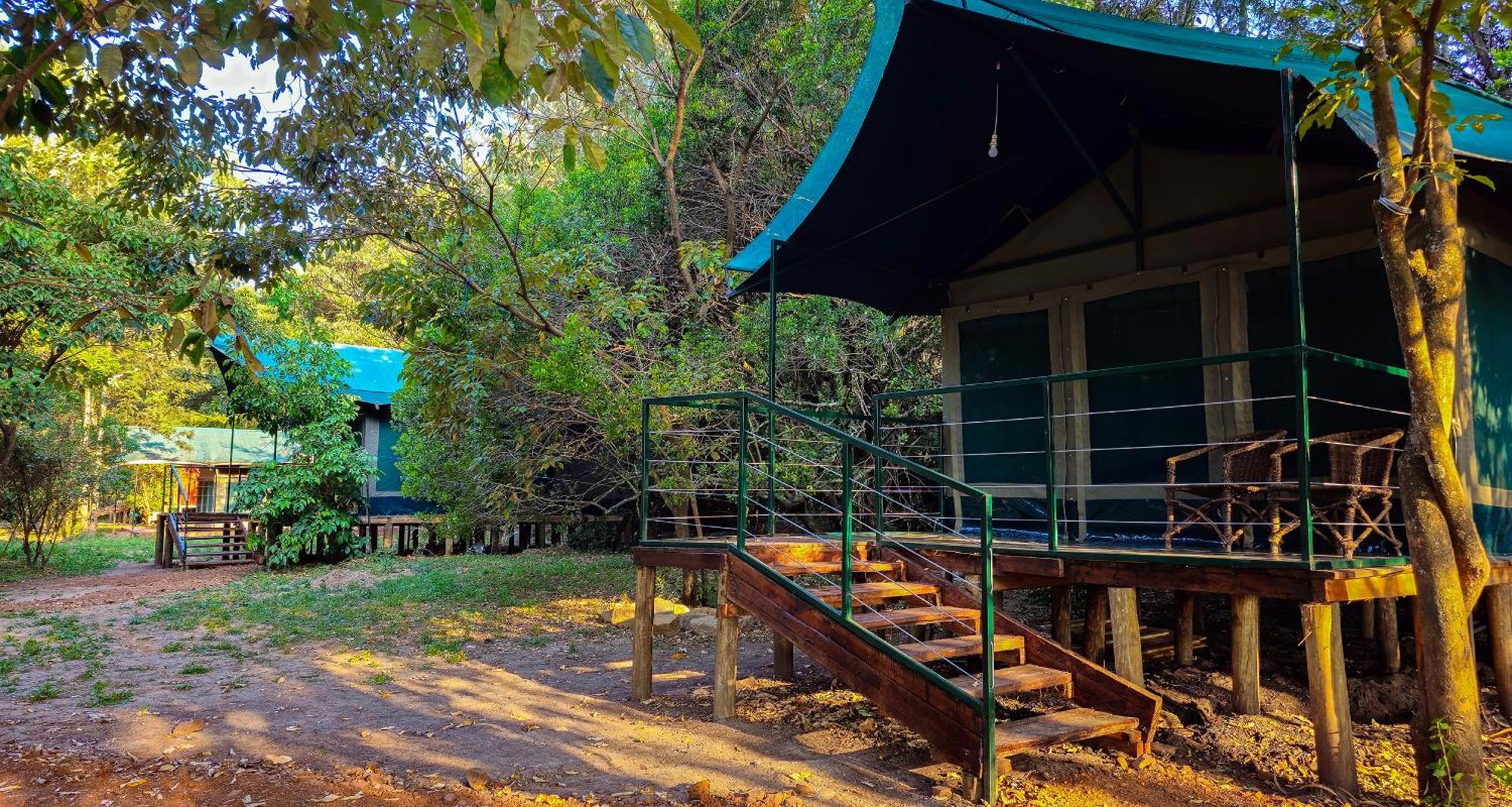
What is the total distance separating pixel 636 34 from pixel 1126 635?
187 inches

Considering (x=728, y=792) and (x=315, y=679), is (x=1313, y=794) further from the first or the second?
(x=315, y=679)

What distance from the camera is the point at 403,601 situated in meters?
12.1

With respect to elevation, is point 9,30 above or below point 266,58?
above

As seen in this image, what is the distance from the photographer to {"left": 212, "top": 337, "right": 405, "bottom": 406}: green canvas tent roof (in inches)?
738

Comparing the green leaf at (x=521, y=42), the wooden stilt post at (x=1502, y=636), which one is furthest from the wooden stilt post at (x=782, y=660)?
the green leaf at (x=521, y=42)

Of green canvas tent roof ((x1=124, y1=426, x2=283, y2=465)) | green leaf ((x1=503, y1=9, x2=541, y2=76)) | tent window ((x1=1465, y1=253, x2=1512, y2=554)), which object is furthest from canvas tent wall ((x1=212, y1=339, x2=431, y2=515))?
green leaf ((x1=503, y1=9, x2=541, y2=76))

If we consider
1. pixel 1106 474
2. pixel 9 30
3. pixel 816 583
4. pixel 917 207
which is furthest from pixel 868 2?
pixel 9 30

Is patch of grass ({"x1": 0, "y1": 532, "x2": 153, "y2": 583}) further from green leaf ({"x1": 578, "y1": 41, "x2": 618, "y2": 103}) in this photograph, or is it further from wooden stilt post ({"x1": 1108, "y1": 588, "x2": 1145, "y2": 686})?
green leaf ({"x1": 578, "y1": 41, "x2": 618, "y2": 103})

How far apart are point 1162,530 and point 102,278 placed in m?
12.3

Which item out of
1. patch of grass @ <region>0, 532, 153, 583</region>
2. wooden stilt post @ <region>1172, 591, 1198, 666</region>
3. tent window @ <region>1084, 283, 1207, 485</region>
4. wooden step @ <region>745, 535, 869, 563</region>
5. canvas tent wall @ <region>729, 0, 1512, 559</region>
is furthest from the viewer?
patch of grass @ <region>0, 532, 153, 583</region>

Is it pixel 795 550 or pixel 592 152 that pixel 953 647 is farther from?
pixel 592 152

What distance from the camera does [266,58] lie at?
133 inches

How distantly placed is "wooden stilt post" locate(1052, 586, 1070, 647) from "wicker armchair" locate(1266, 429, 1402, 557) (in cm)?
149

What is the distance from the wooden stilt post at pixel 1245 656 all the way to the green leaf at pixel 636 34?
4724 millimetres
